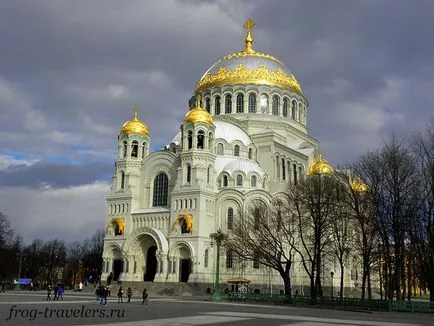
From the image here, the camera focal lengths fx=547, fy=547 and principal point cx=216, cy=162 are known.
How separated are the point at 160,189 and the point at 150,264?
801cm

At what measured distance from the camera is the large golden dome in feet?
227

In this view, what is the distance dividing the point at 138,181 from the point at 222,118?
45.9ft

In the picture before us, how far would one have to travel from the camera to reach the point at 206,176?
55188mm

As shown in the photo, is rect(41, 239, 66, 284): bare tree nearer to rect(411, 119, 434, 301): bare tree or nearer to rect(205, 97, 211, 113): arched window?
rect(205, 97, 211, 113): arched window

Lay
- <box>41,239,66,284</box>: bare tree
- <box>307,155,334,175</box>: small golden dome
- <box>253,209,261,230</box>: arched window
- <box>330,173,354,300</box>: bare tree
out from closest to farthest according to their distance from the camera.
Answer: <box>330,173,354,300</box>: bare tree < <box>253,209,261,230</box>: arched window < <box>307,155,334,175</box>: small golden dome < <box>41,239,66,284</box>: bare tree

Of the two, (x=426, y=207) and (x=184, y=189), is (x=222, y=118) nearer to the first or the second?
(x=184, y=189)

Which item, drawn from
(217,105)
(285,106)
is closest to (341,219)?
(285,106)

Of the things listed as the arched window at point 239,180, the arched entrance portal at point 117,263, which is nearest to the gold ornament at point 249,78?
the arched window at point 239,180

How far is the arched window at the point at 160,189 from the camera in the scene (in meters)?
58.5

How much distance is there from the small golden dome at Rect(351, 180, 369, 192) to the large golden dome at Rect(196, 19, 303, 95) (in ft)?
106

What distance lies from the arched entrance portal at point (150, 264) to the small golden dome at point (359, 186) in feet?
81.5

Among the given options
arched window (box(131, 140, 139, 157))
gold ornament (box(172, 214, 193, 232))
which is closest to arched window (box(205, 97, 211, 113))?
arched window (box(131, 140, 139, 157))

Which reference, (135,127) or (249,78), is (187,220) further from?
(249,78)

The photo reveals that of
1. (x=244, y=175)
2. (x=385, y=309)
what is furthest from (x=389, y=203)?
(x=244, y=175)
